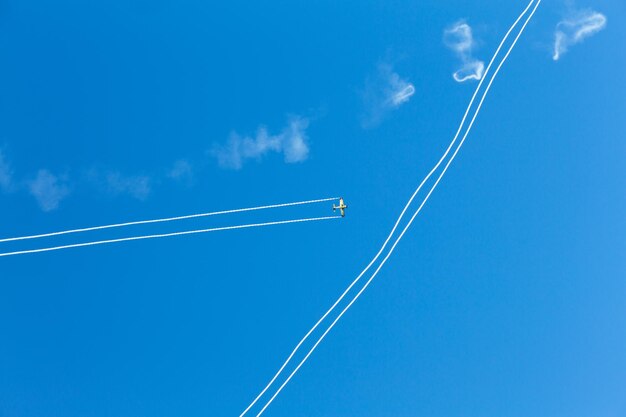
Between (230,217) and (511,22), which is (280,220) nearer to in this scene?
(230,217)

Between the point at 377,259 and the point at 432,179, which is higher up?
the point at 432,179

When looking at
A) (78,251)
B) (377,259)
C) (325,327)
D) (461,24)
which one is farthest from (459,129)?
(78,251)

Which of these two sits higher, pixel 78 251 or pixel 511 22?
pixel 511 22

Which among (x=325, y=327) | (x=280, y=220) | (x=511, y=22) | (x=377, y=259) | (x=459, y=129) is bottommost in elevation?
(x=325, y=327)

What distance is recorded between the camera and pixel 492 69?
30.0 feet

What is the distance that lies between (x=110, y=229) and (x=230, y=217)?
6.58 ft

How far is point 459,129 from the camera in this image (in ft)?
29.9

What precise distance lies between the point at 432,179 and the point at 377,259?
5.55 ft

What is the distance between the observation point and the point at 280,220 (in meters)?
8.99

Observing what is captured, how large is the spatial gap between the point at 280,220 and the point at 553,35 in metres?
5.74

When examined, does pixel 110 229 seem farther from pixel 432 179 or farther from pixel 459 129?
pixel 459 129

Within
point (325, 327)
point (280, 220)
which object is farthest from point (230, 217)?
point (325, 327)

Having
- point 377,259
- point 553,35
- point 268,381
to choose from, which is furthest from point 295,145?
point 553,35

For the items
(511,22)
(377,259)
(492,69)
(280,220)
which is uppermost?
(511,22)
